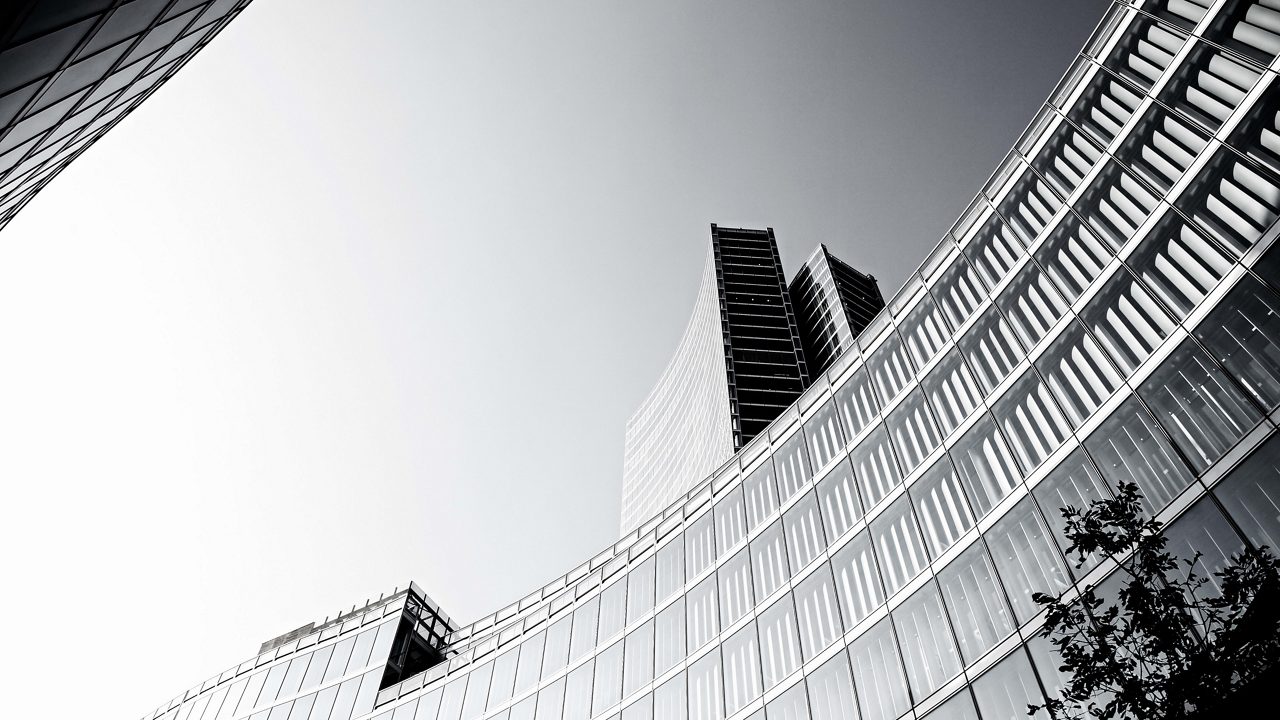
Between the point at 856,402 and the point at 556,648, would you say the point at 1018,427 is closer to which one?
the point at 856,402

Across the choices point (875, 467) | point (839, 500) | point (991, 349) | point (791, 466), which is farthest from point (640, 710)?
point (991, 349)

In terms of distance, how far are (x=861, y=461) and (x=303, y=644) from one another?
142 ft

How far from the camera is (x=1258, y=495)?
46.9 ft

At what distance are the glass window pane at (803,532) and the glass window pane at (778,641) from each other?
1520mm

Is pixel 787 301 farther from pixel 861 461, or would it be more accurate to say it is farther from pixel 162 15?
pixel 162 15

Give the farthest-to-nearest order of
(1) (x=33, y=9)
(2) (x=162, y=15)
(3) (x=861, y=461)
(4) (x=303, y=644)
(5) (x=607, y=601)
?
(4) (x=303, y=644)
(5) (x=607, y=601)
(3) (x=861, y=461)
(2) (x=162, y=15)
(1) (x=33, y=9)

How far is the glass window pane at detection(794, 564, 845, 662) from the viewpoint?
23.8 meters

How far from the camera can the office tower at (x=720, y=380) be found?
253 ft

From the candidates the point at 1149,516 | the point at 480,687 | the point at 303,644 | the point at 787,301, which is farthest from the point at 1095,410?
the point at 787,301

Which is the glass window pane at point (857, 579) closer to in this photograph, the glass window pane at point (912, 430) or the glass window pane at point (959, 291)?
the glass window pane at point (912, 430)

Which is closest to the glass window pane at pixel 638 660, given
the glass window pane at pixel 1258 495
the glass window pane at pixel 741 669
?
the glass window pane at pixel 741 669

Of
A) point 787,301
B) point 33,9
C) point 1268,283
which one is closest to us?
point 33,9

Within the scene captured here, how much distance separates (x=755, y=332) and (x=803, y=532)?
63.0 metres

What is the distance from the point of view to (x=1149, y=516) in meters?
16.3
